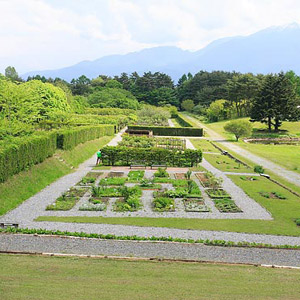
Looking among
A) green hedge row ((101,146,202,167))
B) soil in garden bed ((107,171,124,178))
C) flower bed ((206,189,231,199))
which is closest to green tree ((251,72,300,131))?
green hedge row ((101,146,202,167))

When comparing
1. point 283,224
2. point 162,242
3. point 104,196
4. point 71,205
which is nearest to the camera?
point 162,242

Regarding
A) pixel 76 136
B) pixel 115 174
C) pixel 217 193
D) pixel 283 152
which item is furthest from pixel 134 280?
pixel 283 152

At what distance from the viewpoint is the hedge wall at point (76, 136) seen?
27.2m

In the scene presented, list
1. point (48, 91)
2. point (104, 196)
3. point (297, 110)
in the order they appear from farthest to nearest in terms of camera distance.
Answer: point (297, 110) → point (48, 91) → point (104, 196)

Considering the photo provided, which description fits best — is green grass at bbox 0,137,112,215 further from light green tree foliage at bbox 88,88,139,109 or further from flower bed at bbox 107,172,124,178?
light green tree foliage at bbox 88,88,139,109

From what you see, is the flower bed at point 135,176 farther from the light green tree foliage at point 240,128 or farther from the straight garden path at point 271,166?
the light green tree foliage at point 240,128

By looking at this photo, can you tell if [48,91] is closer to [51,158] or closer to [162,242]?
[51,158]

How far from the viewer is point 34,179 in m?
19.9

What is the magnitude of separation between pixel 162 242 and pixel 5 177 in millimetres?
9574

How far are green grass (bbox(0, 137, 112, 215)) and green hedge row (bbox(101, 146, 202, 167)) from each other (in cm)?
288

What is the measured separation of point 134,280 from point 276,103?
2088 inches

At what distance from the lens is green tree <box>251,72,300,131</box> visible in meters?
55.3

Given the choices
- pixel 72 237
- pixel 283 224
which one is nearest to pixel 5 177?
pixel 72 237

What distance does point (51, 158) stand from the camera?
24.5 m
